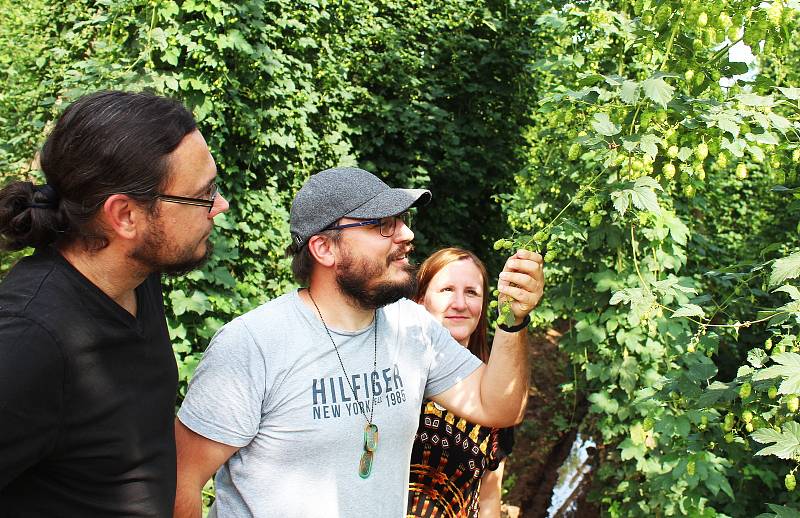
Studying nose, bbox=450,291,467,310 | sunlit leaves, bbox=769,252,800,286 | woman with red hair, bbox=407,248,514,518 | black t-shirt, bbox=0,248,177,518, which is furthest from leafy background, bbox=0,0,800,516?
black t-shirt, bbox=0,248,177,518

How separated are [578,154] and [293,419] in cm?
147

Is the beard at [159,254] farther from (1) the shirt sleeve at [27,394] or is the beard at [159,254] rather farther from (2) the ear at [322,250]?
(2) the ear at [322,250]

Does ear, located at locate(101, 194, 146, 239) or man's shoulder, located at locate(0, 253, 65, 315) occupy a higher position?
ear, located at locate(101, 194, 146, 239)

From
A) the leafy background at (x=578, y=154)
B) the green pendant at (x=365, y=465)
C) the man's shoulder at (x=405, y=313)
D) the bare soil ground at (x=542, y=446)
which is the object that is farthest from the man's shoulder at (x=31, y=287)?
the bare soil ground at (x=542, y=446)

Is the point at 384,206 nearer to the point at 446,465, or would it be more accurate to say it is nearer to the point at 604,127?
the point at 604,127

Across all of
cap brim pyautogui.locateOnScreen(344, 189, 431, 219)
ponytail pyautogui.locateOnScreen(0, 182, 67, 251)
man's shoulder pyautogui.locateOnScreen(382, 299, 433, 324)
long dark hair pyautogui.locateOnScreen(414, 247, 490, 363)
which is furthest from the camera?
long dark hair pyautogui.locateOnScreen(414, 247, 490, 363)

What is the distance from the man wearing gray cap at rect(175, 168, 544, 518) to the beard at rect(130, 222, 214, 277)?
0.90 ft

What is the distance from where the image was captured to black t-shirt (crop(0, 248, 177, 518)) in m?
1.22

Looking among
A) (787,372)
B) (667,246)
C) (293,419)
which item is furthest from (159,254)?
(667,246)

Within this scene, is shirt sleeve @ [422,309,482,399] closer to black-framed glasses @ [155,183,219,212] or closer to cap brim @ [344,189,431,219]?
cap brim @ [344,189,431,219]

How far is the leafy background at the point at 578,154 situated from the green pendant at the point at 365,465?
0.64m

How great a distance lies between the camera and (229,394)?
1.67 metres

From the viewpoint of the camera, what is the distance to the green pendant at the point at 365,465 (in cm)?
174

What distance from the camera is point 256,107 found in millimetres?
4734
